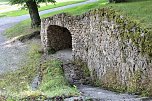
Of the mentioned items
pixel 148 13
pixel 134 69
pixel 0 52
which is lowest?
pixel 0 52

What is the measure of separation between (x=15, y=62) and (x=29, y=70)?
2.44m

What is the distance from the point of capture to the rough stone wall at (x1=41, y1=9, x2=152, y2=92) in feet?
38.7

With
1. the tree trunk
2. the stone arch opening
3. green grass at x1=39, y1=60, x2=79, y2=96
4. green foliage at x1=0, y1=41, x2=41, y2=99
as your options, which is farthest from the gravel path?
green grass at x1=39, y1=60, x2=79, y2=96

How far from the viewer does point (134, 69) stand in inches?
483

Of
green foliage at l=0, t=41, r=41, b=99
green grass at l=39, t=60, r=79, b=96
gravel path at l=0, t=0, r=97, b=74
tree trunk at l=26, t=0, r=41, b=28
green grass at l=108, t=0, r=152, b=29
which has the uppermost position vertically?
green grass at l=108, t=0, r=152, b=29

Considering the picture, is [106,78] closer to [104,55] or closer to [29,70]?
[104,55]

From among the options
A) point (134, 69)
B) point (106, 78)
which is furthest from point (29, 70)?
point (134, 69)

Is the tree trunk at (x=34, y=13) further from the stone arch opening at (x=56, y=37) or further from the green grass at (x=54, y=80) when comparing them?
the green grass at (x=54, y=80)

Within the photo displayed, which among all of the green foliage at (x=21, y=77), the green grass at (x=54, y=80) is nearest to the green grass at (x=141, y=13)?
the green grass at (x=54, y=80)

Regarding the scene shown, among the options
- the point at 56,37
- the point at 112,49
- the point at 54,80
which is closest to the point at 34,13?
the point at 56,37

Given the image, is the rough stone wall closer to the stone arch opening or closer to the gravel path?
the stone arch opening

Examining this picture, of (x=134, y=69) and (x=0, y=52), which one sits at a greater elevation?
(x=134, y=69)

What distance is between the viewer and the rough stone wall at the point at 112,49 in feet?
38.7

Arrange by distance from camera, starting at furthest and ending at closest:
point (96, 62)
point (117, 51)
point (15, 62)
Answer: point (15, 62), point (96, 62), point (117, 51)
